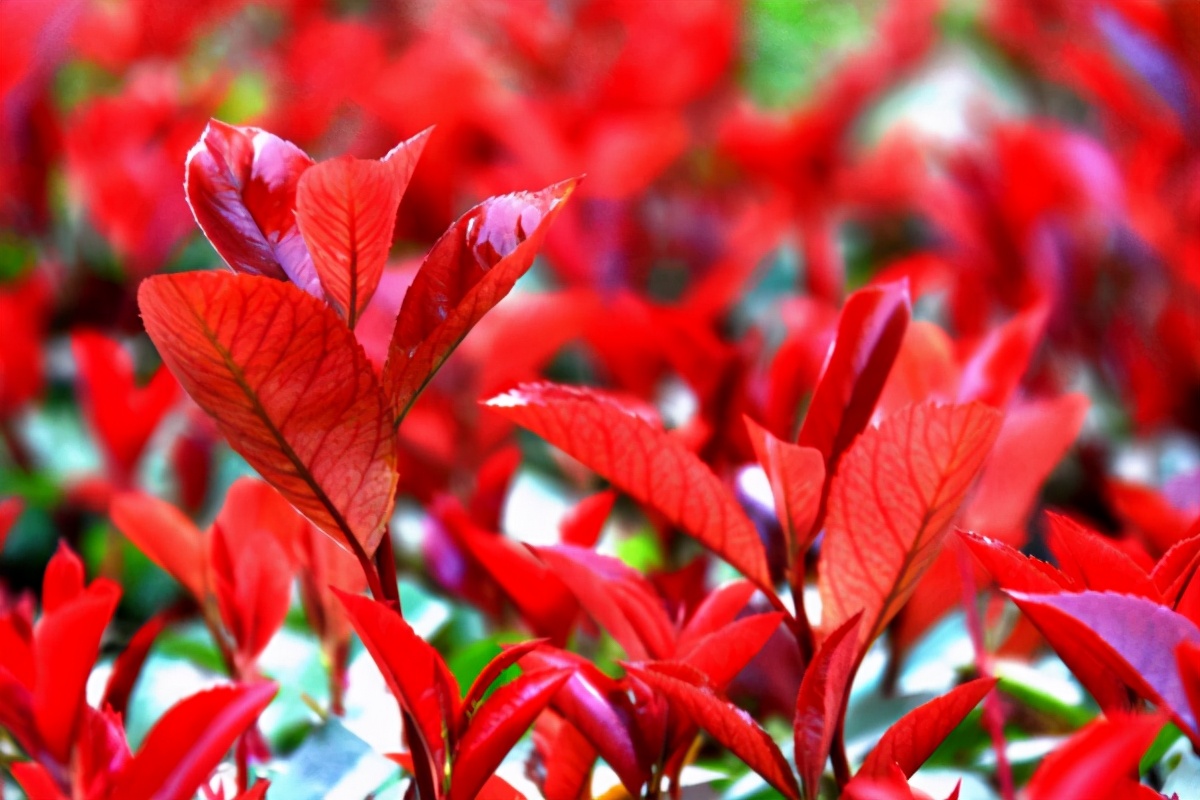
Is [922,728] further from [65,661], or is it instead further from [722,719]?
[65,661]

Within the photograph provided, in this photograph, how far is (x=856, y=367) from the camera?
49 centimetres

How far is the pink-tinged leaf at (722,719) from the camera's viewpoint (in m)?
0.44

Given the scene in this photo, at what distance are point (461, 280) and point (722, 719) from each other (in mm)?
211

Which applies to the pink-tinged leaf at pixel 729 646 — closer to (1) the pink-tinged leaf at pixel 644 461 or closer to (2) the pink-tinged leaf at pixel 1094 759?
(1) the pink-tinged leaf at pixel 644 461

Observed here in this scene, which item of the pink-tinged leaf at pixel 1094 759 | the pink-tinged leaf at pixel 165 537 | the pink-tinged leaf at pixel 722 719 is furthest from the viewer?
the pink-tinged leaf at pixel 165 537

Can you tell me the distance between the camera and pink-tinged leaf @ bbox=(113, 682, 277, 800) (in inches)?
16.0

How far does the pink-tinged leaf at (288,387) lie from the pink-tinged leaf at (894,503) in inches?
7.6

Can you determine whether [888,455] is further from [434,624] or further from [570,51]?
[570,51]

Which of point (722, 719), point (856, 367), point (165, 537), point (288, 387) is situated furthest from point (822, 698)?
point (165, 537)

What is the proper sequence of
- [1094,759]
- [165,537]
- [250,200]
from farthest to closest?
[165,537] → [250,200] → [1094,759]

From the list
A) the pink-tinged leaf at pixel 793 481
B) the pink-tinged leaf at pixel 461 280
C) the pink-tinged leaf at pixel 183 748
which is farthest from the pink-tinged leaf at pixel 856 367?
the pink-tinged leaf at pixel 183 748

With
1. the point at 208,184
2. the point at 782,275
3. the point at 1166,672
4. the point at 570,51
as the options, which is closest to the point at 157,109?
the point at 570,51

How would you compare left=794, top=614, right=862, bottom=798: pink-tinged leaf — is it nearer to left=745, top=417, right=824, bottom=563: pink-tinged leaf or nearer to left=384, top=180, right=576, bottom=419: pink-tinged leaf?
left=745, top=417, right=824, bottom=563: pink-tinged leaf

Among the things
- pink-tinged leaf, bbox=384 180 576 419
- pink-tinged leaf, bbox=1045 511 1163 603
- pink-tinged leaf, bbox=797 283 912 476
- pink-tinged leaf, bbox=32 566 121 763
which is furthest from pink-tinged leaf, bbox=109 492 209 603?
pink-tinged leaf, bbox=1045 511 1163 603
